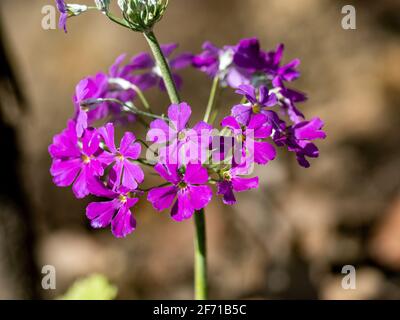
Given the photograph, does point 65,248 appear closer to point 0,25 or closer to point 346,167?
point 0,25

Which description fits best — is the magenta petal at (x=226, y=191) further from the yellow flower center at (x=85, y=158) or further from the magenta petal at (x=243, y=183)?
the yellow flower center at (x=85, y=158)

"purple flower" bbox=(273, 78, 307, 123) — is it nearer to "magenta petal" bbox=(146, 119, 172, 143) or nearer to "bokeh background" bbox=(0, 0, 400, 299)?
"magenta petal" bbox=(146, 119, 172, 143)

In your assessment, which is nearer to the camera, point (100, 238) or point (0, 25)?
point (0, 25)

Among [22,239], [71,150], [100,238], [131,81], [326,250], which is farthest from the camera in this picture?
[100,238]

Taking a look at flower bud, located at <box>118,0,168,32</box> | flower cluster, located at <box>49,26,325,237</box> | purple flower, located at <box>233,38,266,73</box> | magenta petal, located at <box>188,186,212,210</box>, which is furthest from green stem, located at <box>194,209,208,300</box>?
flower bud, located at <box>118,0,168,32</box>

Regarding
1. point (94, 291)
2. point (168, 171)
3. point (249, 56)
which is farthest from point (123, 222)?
point (94, 291)

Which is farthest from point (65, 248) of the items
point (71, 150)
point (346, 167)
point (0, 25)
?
point (71, 150)

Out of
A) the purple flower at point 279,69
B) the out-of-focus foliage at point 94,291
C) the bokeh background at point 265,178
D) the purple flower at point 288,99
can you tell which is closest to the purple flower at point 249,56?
the purple flower at point 279,69

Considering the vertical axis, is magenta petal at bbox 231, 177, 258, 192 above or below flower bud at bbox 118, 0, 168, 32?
below
